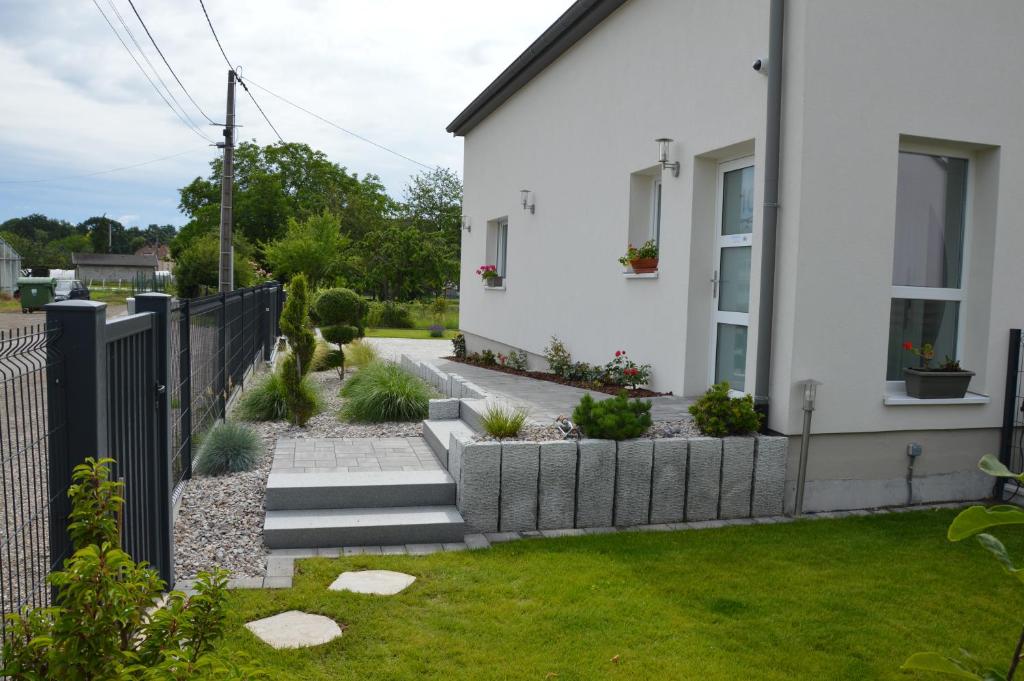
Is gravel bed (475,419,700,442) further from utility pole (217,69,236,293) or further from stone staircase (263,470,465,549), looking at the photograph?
utility pole (217,69,236,293)

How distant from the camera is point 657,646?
13.1 ft

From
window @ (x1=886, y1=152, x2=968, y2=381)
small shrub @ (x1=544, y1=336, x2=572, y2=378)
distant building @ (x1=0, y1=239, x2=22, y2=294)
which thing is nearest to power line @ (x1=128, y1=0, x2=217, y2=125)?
small shrub @ (x1=544, y1=336, x2=572, y2=378)

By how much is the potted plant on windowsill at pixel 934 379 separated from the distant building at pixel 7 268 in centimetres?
4739

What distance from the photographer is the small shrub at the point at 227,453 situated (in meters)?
6.72

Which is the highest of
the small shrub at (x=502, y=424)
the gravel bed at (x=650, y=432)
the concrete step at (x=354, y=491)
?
the small shrub at (x=502, y=424)

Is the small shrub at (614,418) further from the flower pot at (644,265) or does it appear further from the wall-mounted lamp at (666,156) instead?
the wall-mounted lamp at (666,156)

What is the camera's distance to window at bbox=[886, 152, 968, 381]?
6922 millimetres

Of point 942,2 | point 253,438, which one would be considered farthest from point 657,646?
point 942,2

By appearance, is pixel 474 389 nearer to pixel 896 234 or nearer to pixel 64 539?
pixel 896 234

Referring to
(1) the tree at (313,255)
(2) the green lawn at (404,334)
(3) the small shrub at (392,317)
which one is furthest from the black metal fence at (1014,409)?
(1) the tree at (313,255)

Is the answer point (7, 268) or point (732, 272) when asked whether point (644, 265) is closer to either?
point (732, 272)

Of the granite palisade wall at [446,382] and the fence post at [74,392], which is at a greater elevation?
the fence post at [74,392]

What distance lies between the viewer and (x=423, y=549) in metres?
5.45

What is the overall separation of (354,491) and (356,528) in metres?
0.45
